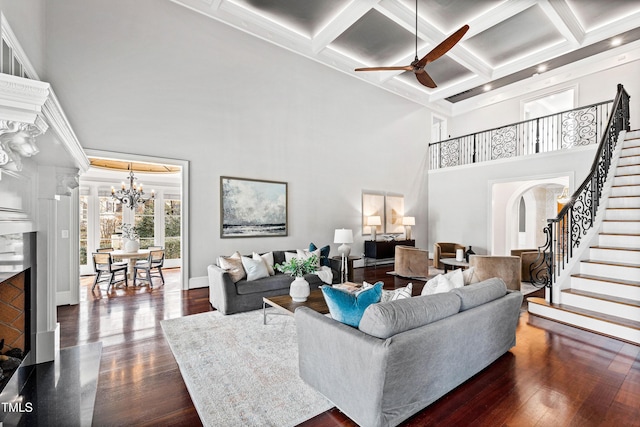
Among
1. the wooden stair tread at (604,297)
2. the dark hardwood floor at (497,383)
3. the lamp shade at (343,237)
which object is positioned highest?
the lamp shade at (343,237)

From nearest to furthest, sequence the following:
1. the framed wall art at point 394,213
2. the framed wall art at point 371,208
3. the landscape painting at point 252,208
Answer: the landscape painting at point 252,208 < the framed wall art at point 371,208 < the framed wall art at point 394,213

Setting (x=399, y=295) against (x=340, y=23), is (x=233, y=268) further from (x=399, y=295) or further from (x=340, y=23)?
(x=340, y=23)

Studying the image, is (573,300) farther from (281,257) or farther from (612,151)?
(281,257)

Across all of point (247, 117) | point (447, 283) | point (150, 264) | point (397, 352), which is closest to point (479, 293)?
point (447, 283)

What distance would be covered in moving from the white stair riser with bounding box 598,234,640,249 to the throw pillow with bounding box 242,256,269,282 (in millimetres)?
4866

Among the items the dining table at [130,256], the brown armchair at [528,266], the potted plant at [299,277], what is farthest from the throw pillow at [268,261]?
the brown armchair at [528,266]

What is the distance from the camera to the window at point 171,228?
8.23 meters

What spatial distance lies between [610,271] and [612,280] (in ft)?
0.43

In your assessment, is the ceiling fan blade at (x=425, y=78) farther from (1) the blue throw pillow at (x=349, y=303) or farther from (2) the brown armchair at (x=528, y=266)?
(1) the blue throw pillow at (x=349, y=303)

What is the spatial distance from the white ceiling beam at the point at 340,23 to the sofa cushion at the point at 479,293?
495 centimetres

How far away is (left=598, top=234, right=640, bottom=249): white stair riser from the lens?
399cm

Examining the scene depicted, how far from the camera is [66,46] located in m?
4.23

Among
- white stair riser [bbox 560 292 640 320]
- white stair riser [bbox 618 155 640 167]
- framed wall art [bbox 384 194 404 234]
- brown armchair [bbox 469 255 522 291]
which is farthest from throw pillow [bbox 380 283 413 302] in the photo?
framed wall art [bbox 384 194 404 234]

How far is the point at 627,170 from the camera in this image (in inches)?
192
